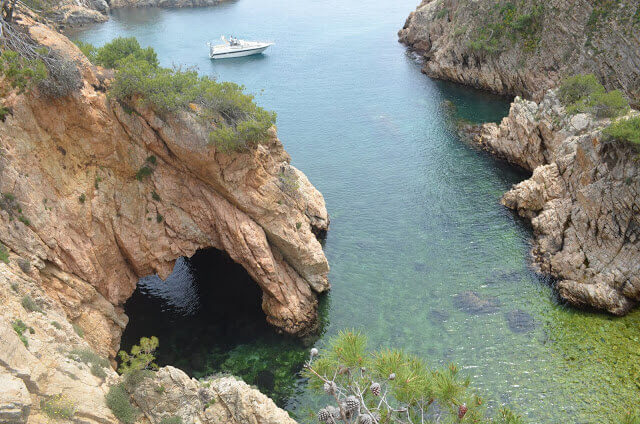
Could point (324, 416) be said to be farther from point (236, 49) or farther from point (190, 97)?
point (236, 49)

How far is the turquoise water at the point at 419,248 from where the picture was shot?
2881 cm

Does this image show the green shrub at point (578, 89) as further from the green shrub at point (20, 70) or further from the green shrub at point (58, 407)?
the green shrub at point (58, 407)

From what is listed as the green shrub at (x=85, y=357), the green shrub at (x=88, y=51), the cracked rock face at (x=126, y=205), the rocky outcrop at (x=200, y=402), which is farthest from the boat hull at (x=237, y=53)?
the rocky outcrop at (x=200, y=402)

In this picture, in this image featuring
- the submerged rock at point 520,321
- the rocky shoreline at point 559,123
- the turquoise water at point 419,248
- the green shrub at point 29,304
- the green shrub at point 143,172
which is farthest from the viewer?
the rocky shoreline at point 559,123

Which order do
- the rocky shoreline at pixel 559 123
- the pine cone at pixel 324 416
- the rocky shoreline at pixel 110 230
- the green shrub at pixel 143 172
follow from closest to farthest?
the pine cone at pixel 324 416
the rocky shoreline at pixel 110 230
the green shrub at pixel 143 172
the rocky shoreline at pixel 559 123

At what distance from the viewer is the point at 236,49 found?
7925 cm

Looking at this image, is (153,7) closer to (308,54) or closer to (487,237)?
(308,54)

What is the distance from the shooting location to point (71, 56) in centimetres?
2762

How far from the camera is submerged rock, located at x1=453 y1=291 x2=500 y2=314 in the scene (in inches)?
1319

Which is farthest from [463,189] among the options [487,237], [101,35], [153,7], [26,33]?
[153,7]

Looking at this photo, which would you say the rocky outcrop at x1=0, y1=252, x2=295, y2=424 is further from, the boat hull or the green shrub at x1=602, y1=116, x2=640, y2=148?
the boat hull

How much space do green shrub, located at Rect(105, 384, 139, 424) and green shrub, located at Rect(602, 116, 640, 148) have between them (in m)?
34.2

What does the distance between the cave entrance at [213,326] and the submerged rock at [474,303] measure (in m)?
11.3

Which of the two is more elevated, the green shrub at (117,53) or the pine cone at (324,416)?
the green shrub at (117,53)
